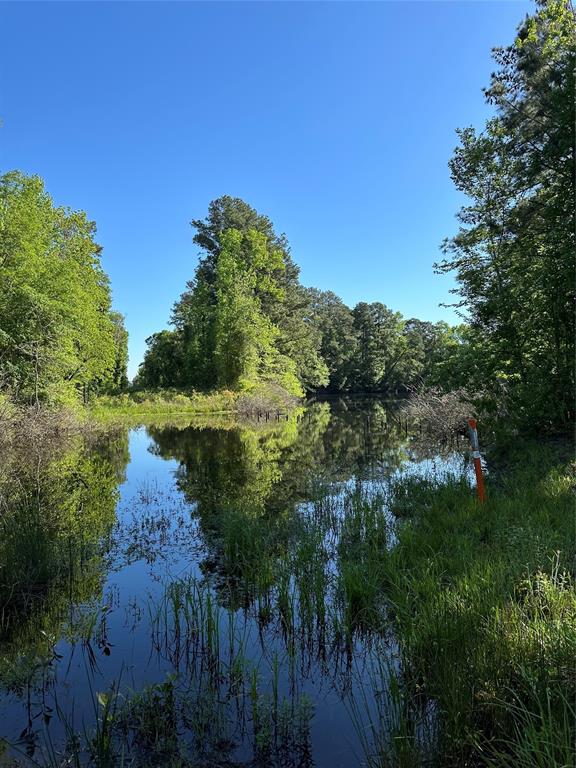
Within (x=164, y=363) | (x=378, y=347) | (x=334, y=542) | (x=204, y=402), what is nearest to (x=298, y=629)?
(x=334, y=542)

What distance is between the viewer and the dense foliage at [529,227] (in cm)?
996

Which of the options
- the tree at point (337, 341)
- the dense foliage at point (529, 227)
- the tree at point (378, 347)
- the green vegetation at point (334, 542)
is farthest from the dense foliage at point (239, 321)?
the dense foliage at point (529, 227)

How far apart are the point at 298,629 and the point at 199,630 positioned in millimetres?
933

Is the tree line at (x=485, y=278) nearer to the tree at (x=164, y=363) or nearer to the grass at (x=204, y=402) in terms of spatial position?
the grass at (x=204, y=402)

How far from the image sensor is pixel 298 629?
4.39 meters

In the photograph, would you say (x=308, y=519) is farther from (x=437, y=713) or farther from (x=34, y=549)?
(x=437, y=713)

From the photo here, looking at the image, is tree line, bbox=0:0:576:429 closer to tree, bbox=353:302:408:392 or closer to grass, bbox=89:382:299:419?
grass, bbox=89:382:299:419

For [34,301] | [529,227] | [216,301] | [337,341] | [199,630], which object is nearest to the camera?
[199,630]

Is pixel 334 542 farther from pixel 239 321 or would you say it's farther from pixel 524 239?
pixel 239 321

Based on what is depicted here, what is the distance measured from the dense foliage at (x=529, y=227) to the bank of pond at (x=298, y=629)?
3.12m

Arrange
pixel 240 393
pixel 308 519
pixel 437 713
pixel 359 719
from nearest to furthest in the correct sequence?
pixel 437 713 < pixel 359 719 < pixel 308 519 < pixel 240 393

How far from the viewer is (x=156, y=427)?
92.7 feet

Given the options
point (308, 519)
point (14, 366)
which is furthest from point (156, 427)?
point (308, 519)

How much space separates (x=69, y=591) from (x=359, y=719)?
12.4 feet
